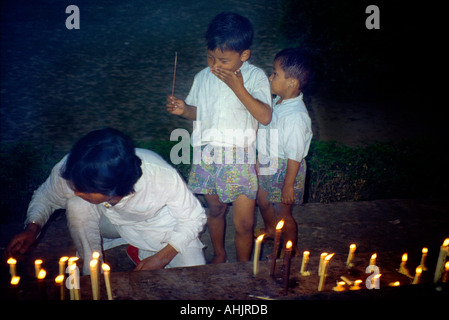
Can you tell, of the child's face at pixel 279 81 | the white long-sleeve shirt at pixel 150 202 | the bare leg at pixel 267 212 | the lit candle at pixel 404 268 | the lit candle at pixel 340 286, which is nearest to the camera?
the lit candle at pixel 340 286

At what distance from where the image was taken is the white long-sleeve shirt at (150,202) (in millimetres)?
2904

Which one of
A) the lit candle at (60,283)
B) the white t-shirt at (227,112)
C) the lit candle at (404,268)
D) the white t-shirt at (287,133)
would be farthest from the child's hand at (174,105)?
the lit candle at (404,268)

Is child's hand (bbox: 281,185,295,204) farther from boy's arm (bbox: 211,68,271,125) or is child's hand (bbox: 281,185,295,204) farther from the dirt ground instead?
the dirt ground

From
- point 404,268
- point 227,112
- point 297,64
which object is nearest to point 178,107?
point 227,112

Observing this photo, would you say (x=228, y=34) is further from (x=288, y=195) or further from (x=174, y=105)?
(x=288, y=195)

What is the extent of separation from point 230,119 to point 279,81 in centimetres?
60

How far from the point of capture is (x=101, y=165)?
2.48m

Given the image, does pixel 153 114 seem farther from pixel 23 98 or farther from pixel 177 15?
pixel 177 15

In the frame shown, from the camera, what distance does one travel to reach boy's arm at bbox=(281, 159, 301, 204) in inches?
131

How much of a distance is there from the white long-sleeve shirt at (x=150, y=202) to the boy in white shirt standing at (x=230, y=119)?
0.34 meters

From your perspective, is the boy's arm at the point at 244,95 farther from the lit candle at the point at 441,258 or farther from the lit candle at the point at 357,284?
the lit candle at the point at 441,258

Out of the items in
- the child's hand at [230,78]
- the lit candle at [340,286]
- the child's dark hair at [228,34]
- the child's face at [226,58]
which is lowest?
the lit candle at [340,286]

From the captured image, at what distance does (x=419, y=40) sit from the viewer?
8.11 meters

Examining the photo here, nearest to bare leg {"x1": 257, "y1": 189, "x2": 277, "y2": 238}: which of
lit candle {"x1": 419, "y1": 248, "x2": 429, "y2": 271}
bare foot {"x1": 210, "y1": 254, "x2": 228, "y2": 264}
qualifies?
bare foot {"x1": 210, "y1": 254, "x2": 228, "y2": 264}
